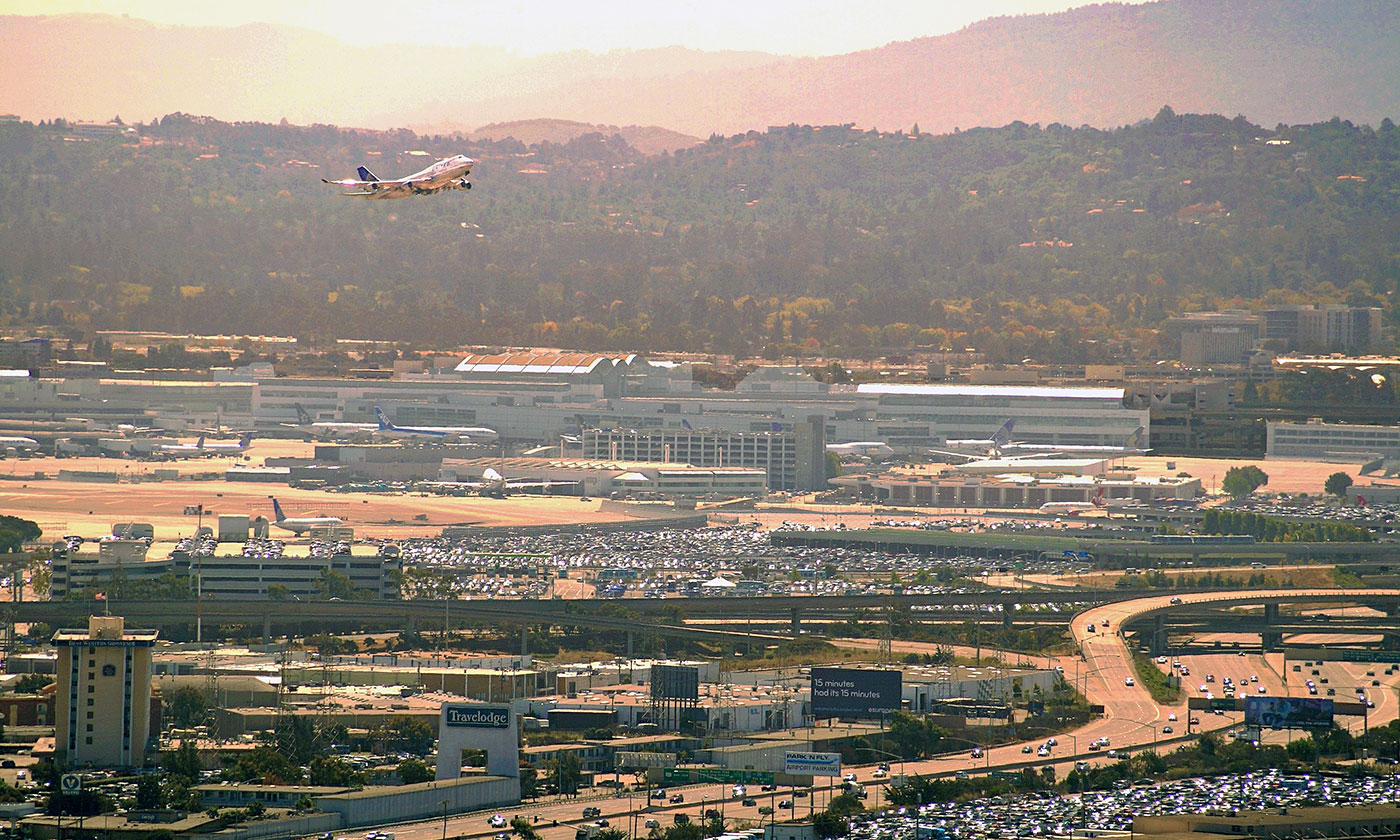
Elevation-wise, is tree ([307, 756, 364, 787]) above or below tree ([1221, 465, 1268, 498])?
below

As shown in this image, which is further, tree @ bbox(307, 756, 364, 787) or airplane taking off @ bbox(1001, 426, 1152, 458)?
airplane taking off @ bbox(1001, 426, 1152, 458)

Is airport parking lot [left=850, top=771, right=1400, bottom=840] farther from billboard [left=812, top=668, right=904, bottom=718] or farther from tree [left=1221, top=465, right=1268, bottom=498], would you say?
tree [left=1221, top=465, right=1268, bottom=498]

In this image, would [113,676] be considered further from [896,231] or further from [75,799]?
[896,231]

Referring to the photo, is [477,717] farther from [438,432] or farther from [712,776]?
[438,432]

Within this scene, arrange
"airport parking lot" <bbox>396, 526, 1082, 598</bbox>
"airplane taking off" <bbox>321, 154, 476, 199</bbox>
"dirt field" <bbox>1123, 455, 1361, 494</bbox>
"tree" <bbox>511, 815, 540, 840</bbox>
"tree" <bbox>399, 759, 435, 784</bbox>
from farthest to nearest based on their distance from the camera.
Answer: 1. "dirt field" <bbox>1123, 455, 1361, 494</bbox>
2. "airport parking lot" <bbox>396, 526, 1082, 598</bbox>
3. "airplane taking off" <bbox>321, 154, 476, 199</bbox>
4. "tree" <bbox>399, 759, 435, 784</bbox>
5. "tree" <bbox>511, 815, 540, 840</bbox>

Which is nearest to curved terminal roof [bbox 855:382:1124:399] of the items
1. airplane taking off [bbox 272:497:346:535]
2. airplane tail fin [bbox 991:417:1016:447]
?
airplane tail fin [bbox 991:417:1016:447]

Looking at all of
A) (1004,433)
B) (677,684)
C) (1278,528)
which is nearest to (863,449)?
(1004,433)

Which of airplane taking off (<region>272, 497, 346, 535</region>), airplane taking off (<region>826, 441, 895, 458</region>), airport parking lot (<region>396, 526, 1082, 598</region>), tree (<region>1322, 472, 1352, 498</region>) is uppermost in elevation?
airplane taking off (<region>826, 441, 895, 458</region>)
